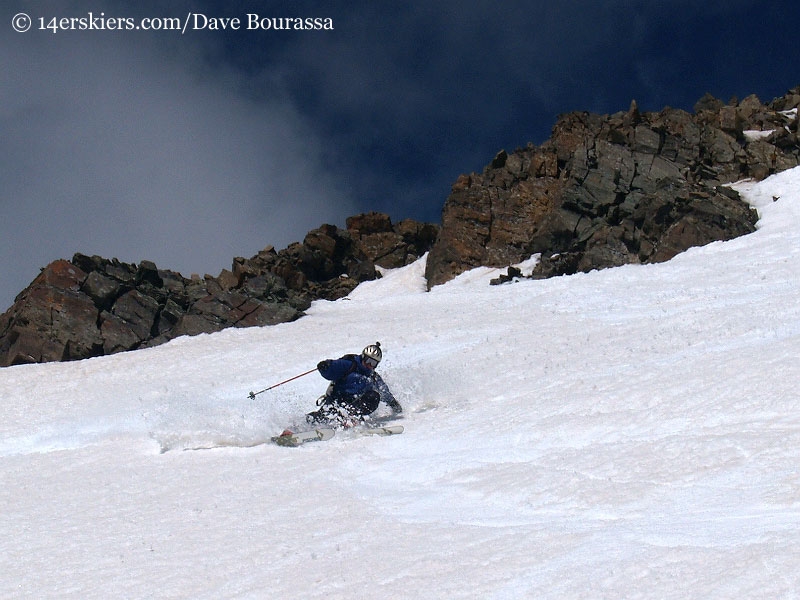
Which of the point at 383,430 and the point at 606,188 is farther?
the point at 606,188

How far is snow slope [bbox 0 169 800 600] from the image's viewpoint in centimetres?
652

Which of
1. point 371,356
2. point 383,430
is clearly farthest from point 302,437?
point 371,356

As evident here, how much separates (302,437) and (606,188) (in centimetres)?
3434

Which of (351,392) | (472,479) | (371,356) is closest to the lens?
(472,479)

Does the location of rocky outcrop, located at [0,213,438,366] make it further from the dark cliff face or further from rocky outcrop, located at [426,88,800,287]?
rocky outcrop, located at [426,88,800,287]

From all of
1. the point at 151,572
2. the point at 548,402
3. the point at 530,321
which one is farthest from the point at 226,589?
the point at 530,321

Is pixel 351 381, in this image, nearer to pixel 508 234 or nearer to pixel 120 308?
pixel 120 308

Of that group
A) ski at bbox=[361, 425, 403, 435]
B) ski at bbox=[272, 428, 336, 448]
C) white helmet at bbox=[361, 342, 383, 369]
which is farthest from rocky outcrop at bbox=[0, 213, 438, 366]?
ski at bbox=[361, 425, 403, 435]

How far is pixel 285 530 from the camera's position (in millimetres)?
8281

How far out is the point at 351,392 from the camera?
1487 cm

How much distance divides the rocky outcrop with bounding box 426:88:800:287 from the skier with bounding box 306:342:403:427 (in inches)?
885

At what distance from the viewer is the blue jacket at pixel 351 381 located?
14883 mm

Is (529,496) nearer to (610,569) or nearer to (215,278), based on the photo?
(610,569)

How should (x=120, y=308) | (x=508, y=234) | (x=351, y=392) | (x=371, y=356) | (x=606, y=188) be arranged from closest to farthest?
(x=351, y=392)
(x=371, y=356)
(x=120, y=308)
(x=606, y=188)
(x=508, y=234)
